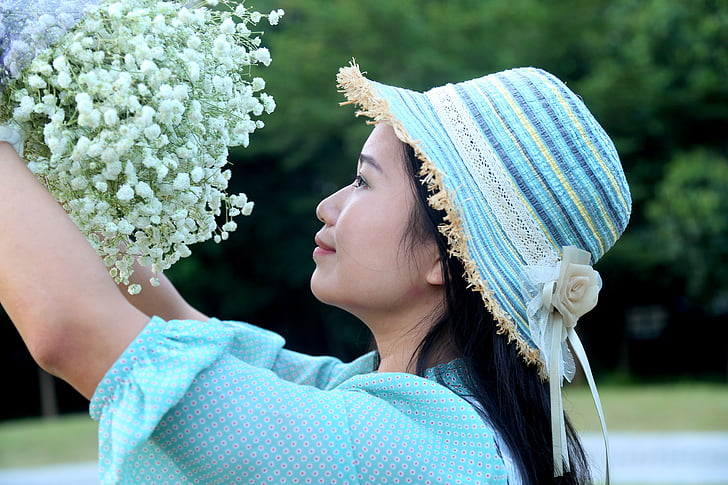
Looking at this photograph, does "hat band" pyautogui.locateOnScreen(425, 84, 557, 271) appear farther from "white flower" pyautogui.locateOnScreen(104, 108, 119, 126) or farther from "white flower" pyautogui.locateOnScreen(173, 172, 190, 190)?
"white flower" pyautogui.locateOnScreen(104, 108, 119, 126)

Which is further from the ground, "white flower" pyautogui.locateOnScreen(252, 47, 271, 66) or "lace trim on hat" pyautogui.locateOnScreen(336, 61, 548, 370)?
"white flower" pyautogui.locateOnScreen(252, 47, 271, 66)

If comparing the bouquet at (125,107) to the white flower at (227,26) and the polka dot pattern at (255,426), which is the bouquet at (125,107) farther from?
the polka dot pattern at (255,426)

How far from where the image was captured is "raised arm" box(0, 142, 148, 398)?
3.86 feet

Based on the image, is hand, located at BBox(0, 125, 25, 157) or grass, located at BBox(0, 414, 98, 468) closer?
hand, located at BBox(0, 125, 25, 157)

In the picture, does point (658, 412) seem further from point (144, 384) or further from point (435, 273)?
point (144, 384)

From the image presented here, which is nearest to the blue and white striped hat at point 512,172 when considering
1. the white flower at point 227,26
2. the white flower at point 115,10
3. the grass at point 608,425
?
the white flower at point 227,26

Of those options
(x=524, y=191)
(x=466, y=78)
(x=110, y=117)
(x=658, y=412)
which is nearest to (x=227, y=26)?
(x=110, y=117)

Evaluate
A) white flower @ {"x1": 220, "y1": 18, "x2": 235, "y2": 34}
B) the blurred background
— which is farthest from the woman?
the blurred background

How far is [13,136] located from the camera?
130 cm

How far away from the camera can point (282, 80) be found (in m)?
19.2

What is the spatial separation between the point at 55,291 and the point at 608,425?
9516 millimetres

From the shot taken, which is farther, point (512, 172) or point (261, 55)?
point (512, 172)

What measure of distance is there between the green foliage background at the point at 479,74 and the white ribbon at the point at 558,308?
51.5 ft

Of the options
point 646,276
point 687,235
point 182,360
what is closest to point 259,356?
point 182,360
